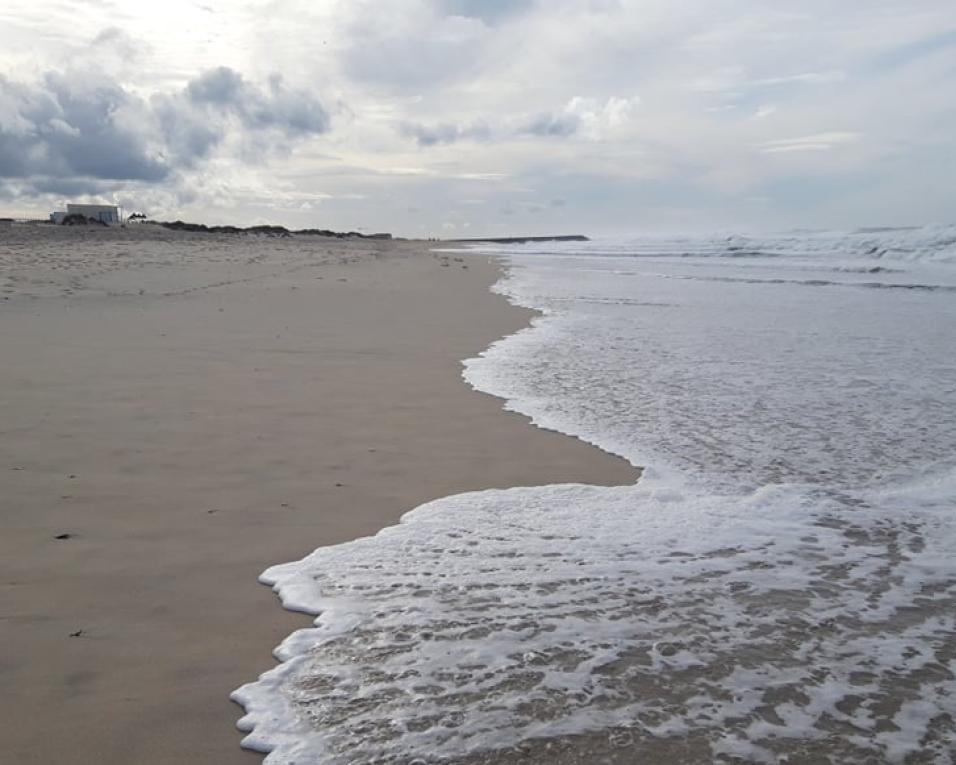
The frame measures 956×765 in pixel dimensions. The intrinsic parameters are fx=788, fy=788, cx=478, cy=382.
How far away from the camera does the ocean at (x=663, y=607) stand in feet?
7.07

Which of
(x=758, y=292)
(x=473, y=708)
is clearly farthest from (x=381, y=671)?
(x=758, y=292)

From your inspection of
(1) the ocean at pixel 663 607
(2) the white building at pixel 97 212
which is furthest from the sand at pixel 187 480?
(2) the white building at pixel 97 212

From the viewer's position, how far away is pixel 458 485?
13.7 feet

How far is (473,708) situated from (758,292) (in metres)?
17.0

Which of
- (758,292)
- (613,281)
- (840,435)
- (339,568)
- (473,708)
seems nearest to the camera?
(473,708)

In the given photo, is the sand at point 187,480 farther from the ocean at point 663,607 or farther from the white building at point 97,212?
the white building at point 97,212

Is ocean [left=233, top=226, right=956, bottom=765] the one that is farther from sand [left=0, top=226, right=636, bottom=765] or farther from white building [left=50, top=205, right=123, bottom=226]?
white building [left=50, top=205, right=123, bottom=226]

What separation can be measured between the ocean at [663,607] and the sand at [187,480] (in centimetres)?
21

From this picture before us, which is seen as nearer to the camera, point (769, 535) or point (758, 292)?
point (769, 535)

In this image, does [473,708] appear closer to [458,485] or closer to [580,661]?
[580,661]

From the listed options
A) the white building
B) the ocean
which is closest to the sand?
the ocean

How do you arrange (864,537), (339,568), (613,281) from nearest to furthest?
(339,568)
(864,537)
(613,281)

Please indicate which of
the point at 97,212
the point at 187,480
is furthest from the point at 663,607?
the point at 97,212

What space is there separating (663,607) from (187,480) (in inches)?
96.4
